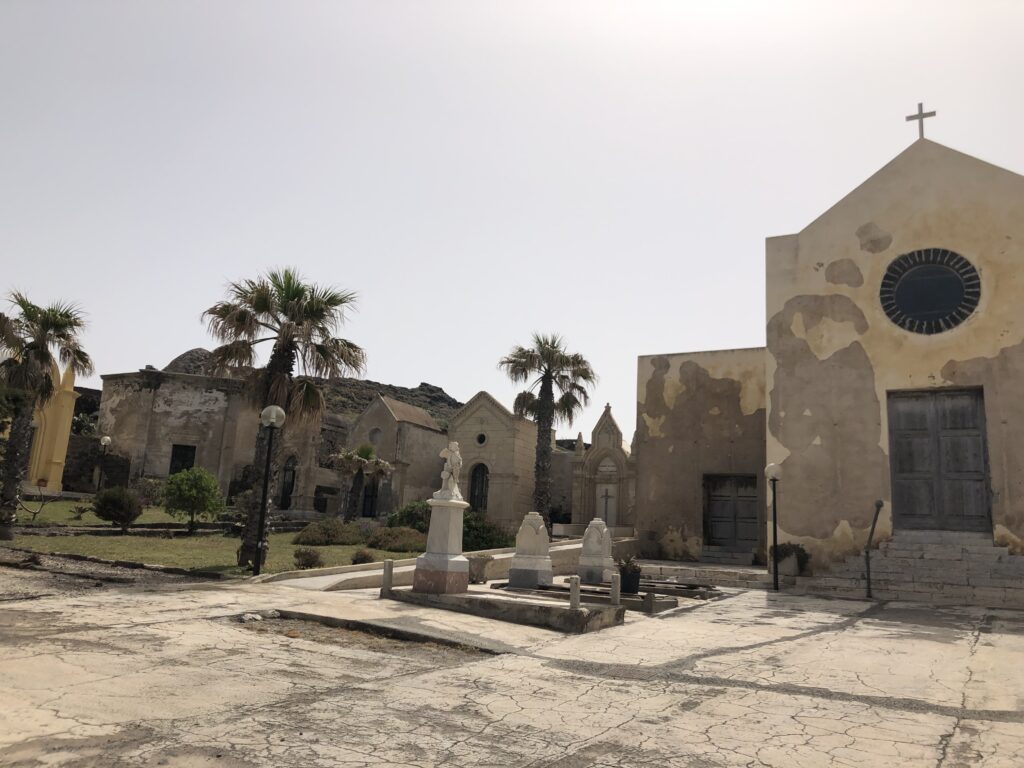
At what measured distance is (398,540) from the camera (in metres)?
22.2

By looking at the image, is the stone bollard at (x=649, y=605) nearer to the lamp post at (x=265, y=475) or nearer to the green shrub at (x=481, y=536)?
the lamp post at (x=265, y=475)

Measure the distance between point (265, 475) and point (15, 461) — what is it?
880 centimetres

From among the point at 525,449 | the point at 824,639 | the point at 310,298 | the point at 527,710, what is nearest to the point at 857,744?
the point at 527,710

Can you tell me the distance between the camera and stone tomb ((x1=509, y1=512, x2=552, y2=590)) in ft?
45.3

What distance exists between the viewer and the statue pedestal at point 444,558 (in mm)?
11094

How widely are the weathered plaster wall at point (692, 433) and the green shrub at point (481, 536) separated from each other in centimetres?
464

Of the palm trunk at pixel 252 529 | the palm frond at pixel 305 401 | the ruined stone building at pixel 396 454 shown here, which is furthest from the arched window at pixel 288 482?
the palm trunk at pixel 252 529

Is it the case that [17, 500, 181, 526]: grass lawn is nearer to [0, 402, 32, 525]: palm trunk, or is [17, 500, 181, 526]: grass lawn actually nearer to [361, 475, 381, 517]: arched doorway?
[0, 402, 32, 525]: palm trunk

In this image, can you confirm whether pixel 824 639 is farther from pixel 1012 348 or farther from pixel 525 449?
pixel 525 449

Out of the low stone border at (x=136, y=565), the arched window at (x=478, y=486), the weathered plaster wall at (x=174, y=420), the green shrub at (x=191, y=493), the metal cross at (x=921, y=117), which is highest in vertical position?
the metal cross at (x=921, y=117)

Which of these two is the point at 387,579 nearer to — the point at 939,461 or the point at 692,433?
the point at 939,461

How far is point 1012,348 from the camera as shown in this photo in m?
17.2

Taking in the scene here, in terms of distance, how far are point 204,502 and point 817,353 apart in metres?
19.4

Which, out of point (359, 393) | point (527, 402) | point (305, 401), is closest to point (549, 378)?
point (527, 402)
